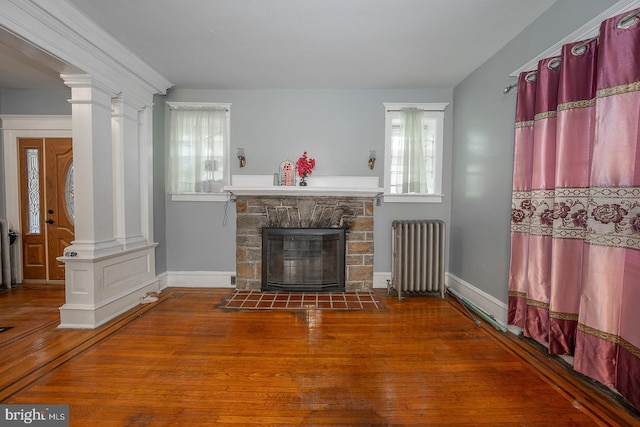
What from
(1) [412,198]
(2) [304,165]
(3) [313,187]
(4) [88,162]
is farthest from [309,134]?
(4) [88,162]

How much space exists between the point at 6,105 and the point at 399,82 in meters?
5.23

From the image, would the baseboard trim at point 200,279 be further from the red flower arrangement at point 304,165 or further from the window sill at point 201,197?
the red flower arrangement at point 304,165

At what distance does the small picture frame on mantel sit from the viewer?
3.72 metres

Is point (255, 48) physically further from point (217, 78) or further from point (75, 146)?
point (75, 146)

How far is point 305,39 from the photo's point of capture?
264 cm

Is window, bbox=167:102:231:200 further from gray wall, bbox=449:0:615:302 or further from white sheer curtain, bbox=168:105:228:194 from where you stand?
gray wall, bbox=449:0:615:302

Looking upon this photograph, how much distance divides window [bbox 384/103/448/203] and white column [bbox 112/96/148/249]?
10.1ft

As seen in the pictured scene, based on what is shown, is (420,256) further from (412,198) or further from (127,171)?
(127,171)

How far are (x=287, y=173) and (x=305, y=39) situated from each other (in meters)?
1.56

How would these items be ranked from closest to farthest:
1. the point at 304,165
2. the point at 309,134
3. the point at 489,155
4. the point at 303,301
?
the point at 489,155, the point at 303,301, the point at 304,165, the point at 309,134

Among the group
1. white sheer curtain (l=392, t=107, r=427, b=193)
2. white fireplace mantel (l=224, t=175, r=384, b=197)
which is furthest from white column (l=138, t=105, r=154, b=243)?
white sheer curtain (l=392, t=107, r=427, b=193)

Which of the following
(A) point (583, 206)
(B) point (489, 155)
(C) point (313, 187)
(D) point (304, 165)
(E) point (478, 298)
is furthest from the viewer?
(D) point (304, 165)

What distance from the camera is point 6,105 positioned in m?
3.86

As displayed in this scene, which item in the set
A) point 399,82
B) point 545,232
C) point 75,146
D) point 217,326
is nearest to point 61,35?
point 75,146
